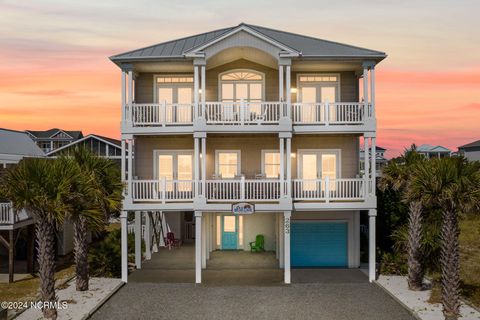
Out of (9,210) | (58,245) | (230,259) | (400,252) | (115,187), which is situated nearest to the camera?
(115,187)

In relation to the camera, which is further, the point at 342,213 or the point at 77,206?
the point at 342,213

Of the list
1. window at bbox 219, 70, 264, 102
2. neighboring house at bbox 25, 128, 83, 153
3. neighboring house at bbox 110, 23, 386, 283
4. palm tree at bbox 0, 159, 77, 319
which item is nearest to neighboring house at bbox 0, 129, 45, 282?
palm tree at bbox 0, 159, 77, 319

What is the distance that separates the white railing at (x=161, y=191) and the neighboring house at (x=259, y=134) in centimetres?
7

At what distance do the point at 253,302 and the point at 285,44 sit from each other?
1149cm

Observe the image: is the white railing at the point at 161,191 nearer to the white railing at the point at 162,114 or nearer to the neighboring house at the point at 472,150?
the white railing at the point at 162,114

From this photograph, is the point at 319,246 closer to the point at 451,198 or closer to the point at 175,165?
the point at 175,165

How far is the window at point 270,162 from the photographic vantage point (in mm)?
21969

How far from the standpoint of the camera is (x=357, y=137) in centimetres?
2198

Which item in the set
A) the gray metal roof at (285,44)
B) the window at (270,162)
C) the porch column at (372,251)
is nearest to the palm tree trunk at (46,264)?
the gray metal roof at (285,44)

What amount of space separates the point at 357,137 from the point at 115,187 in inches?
471

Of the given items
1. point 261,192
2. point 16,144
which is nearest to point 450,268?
point 261,192

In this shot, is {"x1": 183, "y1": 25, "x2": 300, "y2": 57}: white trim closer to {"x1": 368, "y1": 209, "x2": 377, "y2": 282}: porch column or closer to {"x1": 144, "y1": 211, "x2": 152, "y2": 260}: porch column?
{"x1": 368, "y1": 209, "x2": 377, "y2": 282}: porch column

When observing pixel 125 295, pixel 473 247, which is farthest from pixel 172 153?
pixel 473 247

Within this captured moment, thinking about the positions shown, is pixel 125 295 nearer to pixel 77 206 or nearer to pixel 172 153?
pixel 77 206
